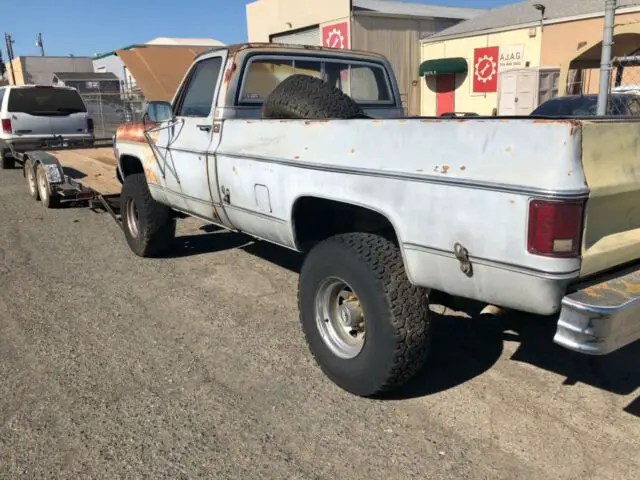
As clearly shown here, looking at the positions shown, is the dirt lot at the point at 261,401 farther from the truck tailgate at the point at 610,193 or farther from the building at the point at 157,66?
the building at the point at 157,66

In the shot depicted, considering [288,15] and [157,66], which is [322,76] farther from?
[288,15]

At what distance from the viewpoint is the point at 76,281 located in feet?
17.5

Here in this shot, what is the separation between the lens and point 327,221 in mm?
3771

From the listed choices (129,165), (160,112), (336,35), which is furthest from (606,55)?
(336,35)

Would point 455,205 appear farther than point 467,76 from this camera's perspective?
No

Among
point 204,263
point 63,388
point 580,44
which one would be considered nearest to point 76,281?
point 204,263

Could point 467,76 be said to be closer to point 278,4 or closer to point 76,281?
point 278,4

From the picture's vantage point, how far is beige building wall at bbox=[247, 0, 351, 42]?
22578 mm

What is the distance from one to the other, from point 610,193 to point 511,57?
→ 1750 centimetres

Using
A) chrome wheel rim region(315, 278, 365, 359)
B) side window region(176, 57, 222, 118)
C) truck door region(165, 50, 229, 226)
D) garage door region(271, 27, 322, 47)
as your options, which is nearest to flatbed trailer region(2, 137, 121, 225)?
truck door region(165, 50, 229, 226)

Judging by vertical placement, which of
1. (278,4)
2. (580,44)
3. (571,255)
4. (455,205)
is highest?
(278,4)

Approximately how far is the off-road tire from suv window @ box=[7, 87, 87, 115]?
1142cm

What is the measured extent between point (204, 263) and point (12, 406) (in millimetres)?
2836

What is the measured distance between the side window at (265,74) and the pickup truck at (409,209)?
0.7 inches
